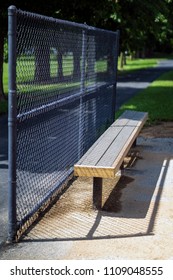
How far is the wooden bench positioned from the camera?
5055 millimetres

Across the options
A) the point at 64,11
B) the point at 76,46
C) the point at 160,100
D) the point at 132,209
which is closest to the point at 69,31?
the point at 76,46

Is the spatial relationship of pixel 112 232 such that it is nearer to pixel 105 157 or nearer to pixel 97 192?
pixel 97 192

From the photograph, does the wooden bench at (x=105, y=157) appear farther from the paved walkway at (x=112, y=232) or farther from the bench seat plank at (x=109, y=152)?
the paved walkway at (x=112, y=232)

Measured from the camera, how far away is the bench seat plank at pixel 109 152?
505cm

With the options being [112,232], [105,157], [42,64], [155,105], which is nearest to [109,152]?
[105,157]

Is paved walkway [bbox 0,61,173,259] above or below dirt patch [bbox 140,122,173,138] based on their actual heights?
below

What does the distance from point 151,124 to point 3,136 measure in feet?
11.4

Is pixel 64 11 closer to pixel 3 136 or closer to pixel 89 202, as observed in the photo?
pixel 3 136

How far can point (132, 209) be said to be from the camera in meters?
5.57

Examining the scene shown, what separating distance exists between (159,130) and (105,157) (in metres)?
5.38

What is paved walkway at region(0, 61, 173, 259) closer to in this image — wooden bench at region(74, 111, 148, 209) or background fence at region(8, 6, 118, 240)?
background fence at region(8, 6, 118, 240)

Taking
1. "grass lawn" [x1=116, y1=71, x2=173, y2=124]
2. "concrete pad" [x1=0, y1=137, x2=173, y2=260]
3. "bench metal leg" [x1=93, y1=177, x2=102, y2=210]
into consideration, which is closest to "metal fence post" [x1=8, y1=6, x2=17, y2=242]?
"concrete pad" [x1=0, y1=137, x2=173, y2=260]

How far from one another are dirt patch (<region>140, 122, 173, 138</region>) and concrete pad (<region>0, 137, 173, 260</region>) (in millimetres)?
3004

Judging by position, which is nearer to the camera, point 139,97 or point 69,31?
point 69,31
